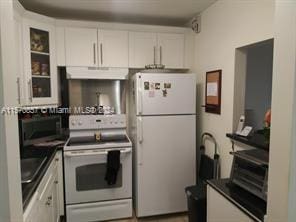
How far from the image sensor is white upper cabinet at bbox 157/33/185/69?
9.34 ft

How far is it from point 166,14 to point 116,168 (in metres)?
1.93

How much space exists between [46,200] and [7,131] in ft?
4.08

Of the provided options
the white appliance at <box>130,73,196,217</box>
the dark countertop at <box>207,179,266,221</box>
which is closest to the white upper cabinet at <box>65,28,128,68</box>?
the white appliance at <box>130,73,196,217</box>

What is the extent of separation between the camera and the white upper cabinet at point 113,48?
2686 millimetres

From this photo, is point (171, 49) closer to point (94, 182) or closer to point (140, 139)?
point (140, 139)

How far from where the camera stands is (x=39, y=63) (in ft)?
7.97

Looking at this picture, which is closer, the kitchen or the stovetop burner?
the kitchen

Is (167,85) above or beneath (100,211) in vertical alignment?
above

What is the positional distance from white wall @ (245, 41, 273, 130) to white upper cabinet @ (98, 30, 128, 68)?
166 cm

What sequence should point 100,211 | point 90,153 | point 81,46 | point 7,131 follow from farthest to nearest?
point 81,46 → point 100,211 → point 90,153 → point 7,131

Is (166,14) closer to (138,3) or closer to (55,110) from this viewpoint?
(138,3)

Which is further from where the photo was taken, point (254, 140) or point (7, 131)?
point (254, 140)

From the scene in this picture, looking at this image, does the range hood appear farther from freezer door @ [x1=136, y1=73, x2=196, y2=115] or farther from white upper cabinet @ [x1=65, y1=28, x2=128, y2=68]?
freezer door @ [x1=136, y1=73, x2=196, y2=115]

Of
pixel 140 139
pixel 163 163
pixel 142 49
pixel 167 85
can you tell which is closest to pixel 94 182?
pixel 140 139
